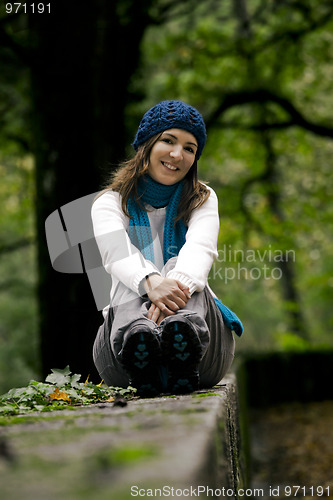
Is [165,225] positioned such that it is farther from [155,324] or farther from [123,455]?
[123,455]

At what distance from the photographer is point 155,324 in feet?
8.43

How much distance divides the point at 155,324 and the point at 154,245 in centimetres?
62

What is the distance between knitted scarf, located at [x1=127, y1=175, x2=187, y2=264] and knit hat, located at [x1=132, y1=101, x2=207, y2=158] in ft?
0.80

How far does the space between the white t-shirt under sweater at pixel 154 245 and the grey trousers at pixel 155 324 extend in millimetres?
60

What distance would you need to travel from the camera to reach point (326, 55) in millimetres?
10688

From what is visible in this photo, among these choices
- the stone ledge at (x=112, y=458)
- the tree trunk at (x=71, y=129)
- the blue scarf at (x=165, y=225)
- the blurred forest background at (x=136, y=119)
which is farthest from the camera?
the blurred forest background at (x=136, y=119)

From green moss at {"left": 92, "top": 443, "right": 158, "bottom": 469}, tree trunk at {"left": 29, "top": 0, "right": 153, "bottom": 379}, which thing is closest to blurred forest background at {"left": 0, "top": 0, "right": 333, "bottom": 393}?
tree trunk at {"left": 29, "top": 0, "right": 153, "bottom": 379}

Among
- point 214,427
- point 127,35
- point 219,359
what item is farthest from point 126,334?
point 127,35

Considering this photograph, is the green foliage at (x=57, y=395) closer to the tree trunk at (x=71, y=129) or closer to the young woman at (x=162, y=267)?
the young woman at (x=162, y=267)

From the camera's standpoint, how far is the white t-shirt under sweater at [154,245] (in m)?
2.79

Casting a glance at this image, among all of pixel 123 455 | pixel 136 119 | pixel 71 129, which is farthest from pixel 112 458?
pixel 136 119

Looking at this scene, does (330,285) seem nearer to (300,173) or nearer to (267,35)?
(300,173)

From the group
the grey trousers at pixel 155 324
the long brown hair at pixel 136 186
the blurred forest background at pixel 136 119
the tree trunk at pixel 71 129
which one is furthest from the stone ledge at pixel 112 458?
the tree trunk at pixel 71 129

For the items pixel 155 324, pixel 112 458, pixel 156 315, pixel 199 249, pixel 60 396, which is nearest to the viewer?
pixel 112 458
